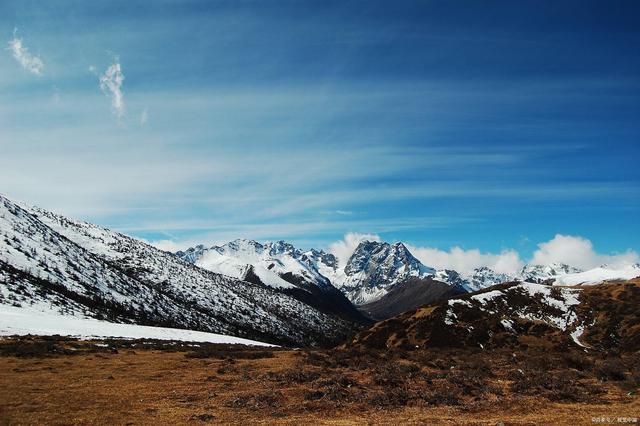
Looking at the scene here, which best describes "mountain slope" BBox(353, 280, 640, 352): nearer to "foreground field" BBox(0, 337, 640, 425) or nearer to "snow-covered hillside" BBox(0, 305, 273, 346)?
"foreground field" BBox(0, 337, 640, 425)

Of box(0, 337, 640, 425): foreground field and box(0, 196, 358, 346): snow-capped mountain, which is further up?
box(0, 196, 358, 346): snow-capped mountain

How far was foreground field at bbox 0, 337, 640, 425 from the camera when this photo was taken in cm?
2134

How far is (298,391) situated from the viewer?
28.1 m

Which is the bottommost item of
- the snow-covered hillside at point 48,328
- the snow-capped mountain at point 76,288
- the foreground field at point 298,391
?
the foreground field at point 298,391

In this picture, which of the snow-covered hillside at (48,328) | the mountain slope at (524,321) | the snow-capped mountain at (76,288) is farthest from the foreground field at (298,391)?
the snow-capped mountain at (76,288)

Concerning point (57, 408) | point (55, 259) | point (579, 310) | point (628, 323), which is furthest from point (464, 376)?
point (55, 259)

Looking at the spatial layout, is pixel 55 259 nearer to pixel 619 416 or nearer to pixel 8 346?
pixel 8 346

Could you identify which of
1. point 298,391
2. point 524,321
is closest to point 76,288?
point 298,391

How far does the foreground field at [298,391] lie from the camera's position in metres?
21.3

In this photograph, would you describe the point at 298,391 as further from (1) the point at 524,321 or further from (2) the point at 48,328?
(1) the point at 524,321

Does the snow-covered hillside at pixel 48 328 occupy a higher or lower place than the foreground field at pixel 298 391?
higher

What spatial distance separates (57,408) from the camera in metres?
21.5

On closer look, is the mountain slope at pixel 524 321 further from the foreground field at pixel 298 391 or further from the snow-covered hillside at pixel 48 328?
the snow-covered hillside at pixel 48 328

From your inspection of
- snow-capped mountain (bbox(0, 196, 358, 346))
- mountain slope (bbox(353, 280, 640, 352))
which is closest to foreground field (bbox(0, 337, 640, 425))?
mountain slope (bbox(353, 280, 640, 352))
